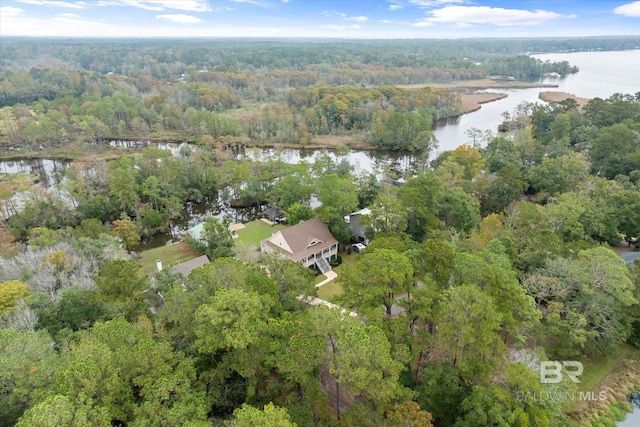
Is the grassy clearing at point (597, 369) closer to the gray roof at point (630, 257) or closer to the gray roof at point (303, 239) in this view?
the gray roof at point (630, 257)

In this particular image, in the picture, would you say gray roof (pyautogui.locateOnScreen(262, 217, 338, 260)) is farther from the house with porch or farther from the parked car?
the parked car

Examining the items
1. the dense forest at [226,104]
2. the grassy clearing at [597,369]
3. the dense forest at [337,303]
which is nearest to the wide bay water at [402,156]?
the dense forest at [337,303]

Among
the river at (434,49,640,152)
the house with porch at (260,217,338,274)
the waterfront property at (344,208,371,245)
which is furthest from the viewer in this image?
the river at (434,49,640,152)

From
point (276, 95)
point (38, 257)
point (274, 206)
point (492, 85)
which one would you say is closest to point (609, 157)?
point (274, 206)

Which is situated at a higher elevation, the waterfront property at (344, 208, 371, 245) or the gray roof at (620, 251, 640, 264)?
the gray roof at (620, 251, 640, 264)

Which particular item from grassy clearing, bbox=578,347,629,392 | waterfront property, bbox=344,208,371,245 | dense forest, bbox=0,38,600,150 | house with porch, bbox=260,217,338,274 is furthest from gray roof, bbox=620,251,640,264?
dense forest, bbox=0,38,600,150

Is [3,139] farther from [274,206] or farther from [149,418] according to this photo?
[149,418]
